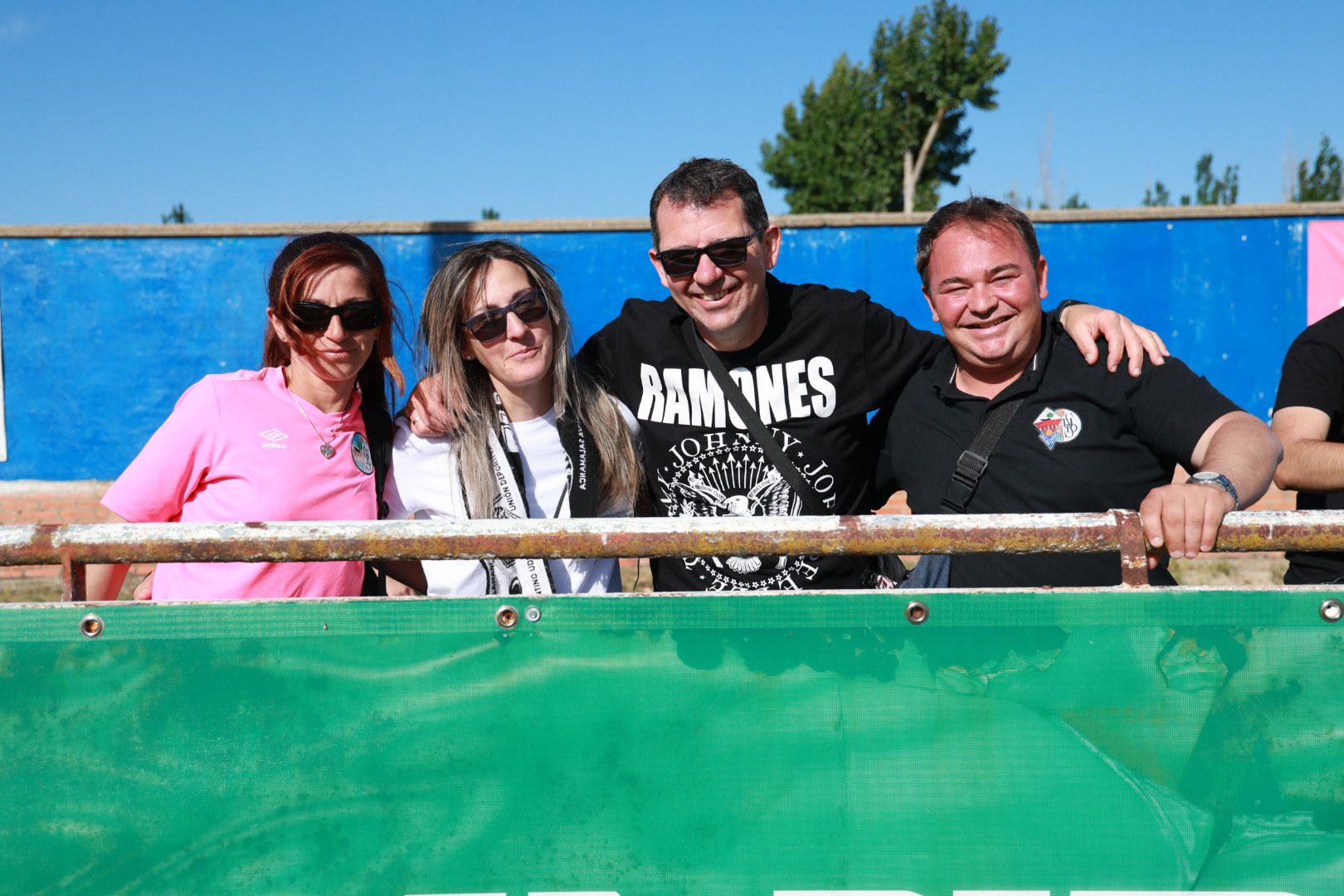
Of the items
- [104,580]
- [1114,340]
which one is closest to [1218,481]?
[1114,340]

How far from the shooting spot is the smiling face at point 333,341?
2586 millimetres

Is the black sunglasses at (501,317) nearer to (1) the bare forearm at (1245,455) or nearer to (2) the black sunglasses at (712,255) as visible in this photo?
(2) the black sunglasses at (712,255)

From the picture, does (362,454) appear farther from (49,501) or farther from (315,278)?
(49,501)

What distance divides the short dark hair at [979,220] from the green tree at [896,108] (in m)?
27.9

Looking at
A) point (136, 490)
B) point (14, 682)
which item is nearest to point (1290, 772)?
point (14, 682)

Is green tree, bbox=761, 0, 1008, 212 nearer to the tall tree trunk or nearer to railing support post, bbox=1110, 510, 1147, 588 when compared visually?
the tall tree trunk

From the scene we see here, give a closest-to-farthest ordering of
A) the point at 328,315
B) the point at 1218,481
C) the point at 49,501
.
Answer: the point at 1218,481 → the point at 328,315 → the point at 49,501

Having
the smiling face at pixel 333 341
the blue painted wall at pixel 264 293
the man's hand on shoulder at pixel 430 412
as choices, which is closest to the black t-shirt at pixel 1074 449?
the man's hand on shoulder at pixel 430 412

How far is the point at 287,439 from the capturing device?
2.51 m

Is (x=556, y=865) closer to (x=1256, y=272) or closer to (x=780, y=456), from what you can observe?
(x=780, y=456)

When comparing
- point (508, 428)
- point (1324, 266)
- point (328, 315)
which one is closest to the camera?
point (328, 315)

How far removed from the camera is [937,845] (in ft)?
5.28

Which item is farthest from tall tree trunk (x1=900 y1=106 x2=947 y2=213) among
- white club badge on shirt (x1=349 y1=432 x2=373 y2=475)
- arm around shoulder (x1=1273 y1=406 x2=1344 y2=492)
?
white club badge on shirt (x1=349 y1=432 x2=373 y2=475)

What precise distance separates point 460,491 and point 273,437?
1.55ft
